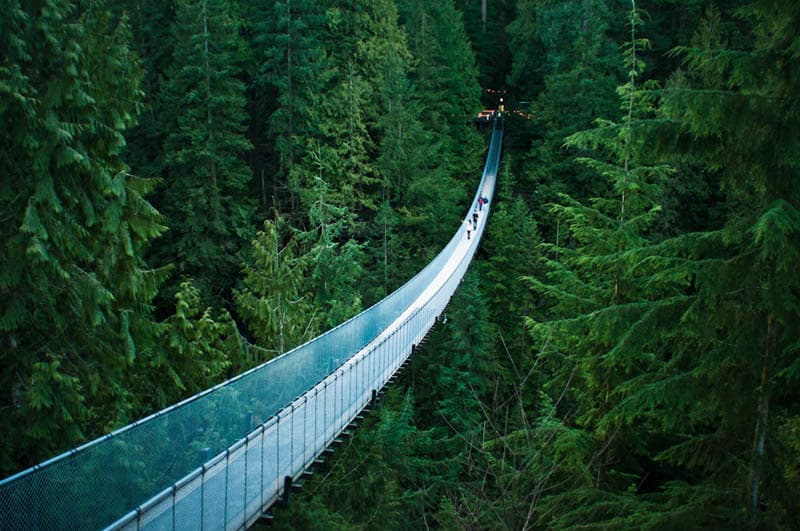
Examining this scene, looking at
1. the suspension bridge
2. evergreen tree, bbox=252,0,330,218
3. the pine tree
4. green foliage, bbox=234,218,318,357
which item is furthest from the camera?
evergreen tree, bbox=252,0,330,218

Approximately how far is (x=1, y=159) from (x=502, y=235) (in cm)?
1903

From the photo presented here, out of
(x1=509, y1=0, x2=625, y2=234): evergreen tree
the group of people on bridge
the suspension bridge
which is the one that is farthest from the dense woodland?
(x1=509, y1=0, x2=625, y2=234): evergreen tree

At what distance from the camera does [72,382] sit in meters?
6.22

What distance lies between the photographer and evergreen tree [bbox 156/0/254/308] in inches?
717

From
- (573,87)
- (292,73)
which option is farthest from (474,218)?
(292,73)

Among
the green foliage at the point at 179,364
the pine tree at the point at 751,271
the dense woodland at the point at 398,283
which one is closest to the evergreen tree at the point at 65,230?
the dense woodland at the point at 398,283

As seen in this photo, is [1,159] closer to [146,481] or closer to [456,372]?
[146,481]

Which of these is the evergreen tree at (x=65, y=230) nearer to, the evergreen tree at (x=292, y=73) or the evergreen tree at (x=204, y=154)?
the evergreen tree at (x=204, y=154)

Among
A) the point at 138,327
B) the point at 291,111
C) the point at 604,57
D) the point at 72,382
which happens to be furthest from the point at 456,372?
the point at 604,57

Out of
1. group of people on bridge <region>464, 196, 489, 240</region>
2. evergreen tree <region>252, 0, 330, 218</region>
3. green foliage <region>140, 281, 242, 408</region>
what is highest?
evergreen tree <region>252, 0, 330, 218</region>

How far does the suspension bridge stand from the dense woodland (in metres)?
1.59

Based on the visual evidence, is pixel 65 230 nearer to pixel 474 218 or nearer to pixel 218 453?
pixel 218 453

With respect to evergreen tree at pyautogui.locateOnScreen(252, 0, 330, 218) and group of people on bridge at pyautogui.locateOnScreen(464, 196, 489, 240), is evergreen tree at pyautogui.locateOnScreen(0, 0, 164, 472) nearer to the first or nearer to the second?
evergreen tree at pyautogui.locateOnScreen(252, 0, 330, 218)

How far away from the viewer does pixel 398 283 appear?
21.3 m
